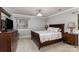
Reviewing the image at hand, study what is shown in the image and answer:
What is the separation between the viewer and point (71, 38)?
12.8 feet

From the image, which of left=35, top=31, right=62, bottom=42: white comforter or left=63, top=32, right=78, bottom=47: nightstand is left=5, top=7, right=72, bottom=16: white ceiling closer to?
left=35, top=31, right=62, bottom=42: white comforter

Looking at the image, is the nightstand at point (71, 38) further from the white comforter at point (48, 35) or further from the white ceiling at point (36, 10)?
the white ceiling at point (36, 10)

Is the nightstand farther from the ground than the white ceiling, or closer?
closer

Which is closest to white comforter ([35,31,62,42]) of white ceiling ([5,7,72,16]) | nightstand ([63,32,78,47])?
nightstand ([63,32,78,47])

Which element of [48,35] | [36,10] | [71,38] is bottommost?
[71,38]

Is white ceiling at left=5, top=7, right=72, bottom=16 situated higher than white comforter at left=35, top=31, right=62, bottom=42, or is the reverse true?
white ceiling at left=5, top=7, right=72, bottom=16

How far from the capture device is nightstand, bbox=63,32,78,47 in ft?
12.1

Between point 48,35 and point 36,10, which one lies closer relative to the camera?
point 48,35

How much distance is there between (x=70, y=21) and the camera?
3.86m

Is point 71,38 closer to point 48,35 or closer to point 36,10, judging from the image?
point 48,35

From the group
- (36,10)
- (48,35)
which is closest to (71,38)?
(48,35)
